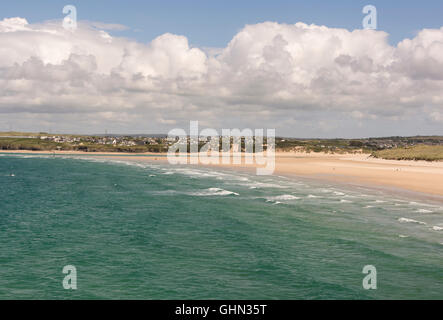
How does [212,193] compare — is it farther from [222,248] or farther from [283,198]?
[222,248]

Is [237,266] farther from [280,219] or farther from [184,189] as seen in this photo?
[184,189]

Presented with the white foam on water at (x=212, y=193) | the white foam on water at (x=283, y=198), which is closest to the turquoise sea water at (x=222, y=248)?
the white foam on water at (x=283, y=198)

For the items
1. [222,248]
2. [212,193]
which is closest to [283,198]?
[212,193]

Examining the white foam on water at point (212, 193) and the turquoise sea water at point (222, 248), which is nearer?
the turquoise sea water at point (222, 248)

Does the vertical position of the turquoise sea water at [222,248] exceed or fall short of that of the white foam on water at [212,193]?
it falls short

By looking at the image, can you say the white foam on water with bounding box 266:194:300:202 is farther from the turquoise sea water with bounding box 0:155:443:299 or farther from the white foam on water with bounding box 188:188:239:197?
the white foam on water with bounding box 188:188:239:197

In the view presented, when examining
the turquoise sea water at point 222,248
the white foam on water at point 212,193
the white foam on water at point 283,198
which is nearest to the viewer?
the turquoise sea water at point 222,248

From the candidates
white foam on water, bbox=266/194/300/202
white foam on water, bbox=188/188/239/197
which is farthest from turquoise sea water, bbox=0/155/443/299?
white foam on water, bbox=188/188/239/197

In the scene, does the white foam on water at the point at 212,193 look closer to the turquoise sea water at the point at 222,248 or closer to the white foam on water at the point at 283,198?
the white foam on water at the point at 283,198
